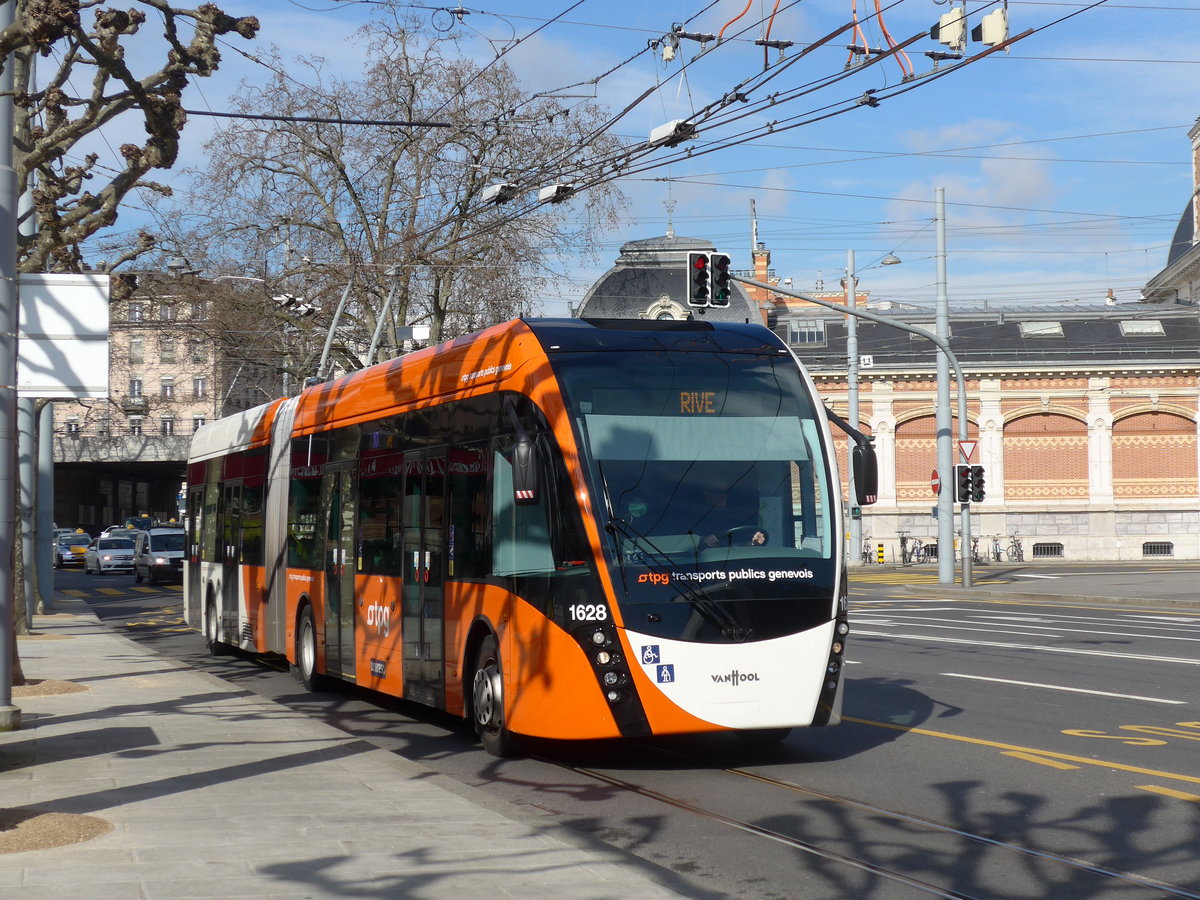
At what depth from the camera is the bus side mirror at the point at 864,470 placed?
11164mm

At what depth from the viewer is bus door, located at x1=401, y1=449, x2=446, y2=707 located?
39.7 ft

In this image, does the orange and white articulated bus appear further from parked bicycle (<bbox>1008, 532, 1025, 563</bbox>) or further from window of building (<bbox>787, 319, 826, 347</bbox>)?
window of building (<bbox>787, 319, 826, 347</bbox>)

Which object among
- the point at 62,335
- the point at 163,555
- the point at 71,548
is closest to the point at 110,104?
the point at 62,335

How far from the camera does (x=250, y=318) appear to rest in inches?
1444

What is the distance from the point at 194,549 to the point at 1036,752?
1520 cm

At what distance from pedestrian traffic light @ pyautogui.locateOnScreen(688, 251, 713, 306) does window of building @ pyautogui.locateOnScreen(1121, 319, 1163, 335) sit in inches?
1676

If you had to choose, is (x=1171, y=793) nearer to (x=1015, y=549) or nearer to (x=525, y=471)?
(x=525, y=471)

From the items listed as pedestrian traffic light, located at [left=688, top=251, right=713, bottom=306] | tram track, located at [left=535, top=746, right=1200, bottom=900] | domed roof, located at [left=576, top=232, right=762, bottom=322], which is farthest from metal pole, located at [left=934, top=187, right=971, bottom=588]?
tram track, located at [left=535, top=746, right=1200, bottom=900]

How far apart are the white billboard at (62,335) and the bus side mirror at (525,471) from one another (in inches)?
113

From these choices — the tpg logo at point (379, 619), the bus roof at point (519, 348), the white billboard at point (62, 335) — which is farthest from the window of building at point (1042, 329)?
the white billboard at point (62, 335)

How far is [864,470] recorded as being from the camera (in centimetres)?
1118

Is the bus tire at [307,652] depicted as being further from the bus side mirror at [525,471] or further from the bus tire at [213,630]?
the bus side mirror at [525,471]

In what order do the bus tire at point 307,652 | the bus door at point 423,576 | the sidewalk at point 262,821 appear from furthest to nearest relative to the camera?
the bus tire at point 307,652 → the bus door at point 423,576 → the sidewalk at point 262,821

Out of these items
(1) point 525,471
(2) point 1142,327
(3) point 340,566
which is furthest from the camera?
(2) point 1142,327
